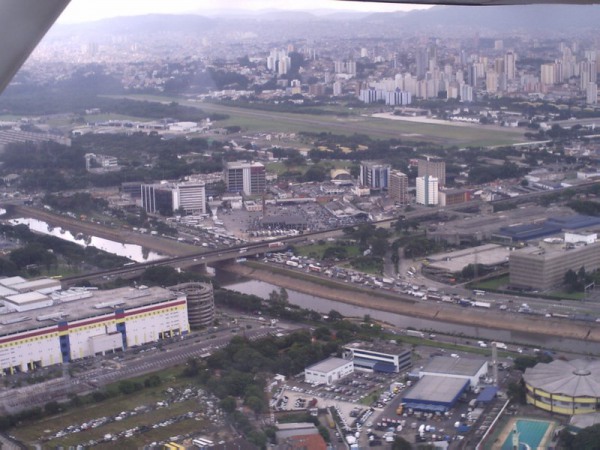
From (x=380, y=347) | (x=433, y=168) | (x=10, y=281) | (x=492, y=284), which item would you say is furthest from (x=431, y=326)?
(x=433, y=168)

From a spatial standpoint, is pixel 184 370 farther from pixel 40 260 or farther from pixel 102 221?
pixel 102 221

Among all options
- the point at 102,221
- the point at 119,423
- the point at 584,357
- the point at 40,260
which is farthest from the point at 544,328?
the point at 102,221

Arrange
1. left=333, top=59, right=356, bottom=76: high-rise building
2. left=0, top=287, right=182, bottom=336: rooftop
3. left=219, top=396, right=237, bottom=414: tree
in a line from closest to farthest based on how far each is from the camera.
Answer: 1. left=219, top=396, right=237, bottom=414: tree
2. left=0, top=287, right=182, bottom=336: rooftop
3. left=333, top=59, right=356, bottom=76: high-rise building

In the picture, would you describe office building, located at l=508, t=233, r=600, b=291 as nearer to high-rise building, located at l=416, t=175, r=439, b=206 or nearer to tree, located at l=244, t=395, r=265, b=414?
high-rise building, located at l=416, t=175, r=439, b=206

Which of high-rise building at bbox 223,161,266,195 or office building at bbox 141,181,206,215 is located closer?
office building at bbox 141,181,206,215

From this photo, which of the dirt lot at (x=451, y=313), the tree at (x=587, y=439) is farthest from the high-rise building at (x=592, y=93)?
the tree at (x=587, y=439)

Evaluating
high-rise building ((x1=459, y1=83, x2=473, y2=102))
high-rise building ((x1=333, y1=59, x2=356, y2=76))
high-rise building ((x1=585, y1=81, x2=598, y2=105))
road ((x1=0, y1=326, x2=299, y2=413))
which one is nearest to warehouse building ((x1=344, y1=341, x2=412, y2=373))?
road ((x1=0, y1=326, x2=299, y2=413))

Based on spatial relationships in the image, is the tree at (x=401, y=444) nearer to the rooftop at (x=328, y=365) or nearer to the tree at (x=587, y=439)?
the tree at (x=587, y=439)
